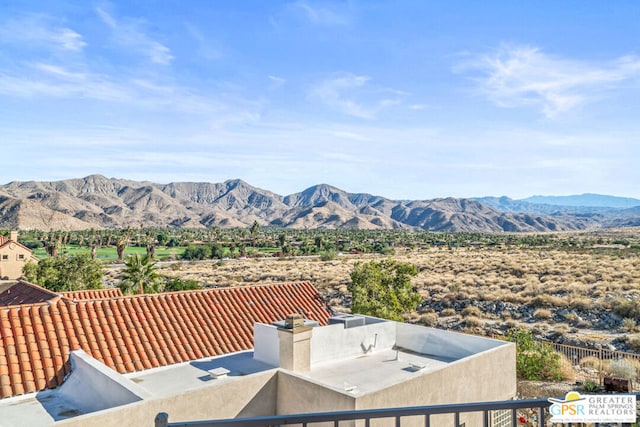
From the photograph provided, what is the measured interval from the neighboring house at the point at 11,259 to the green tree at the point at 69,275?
13835 mm

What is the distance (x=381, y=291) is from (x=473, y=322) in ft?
37.7

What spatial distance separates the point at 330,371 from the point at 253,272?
162ft

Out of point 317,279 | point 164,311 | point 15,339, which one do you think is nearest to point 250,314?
point 164,311

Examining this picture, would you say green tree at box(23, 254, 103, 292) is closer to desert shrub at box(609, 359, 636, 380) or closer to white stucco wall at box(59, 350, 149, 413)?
white stucco wall at box(59, 350, 149, 413)

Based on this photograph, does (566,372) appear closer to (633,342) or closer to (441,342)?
(633,342)

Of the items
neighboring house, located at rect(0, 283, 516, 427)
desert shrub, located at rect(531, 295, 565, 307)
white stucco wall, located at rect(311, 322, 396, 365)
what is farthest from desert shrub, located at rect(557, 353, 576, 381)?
desert shrub, located at rect(531, 295, 565, 307)

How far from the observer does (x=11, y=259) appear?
50.5m

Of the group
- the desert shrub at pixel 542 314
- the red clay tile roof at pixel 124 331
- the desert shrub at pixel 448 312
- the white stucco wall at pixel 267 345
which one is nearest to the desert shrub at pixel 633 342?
the desert shrub at pixel 542 314

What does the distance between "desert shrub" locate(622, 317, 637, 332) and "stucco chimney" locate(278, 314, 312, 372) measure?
25894 millimetres

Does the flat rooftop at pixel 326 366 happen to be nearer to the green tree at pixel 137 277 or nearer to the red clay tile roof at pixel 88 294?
the red clay tile roof at pixel 88 294

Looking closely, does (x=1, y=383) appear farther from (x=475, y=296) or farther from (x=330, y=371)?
(x=475, y=296)

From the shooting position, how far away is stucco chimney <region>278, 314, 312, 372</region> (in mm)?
11195

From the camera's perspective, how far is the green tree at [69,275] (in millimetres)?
35844

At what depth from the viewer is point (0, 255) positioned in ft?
163
